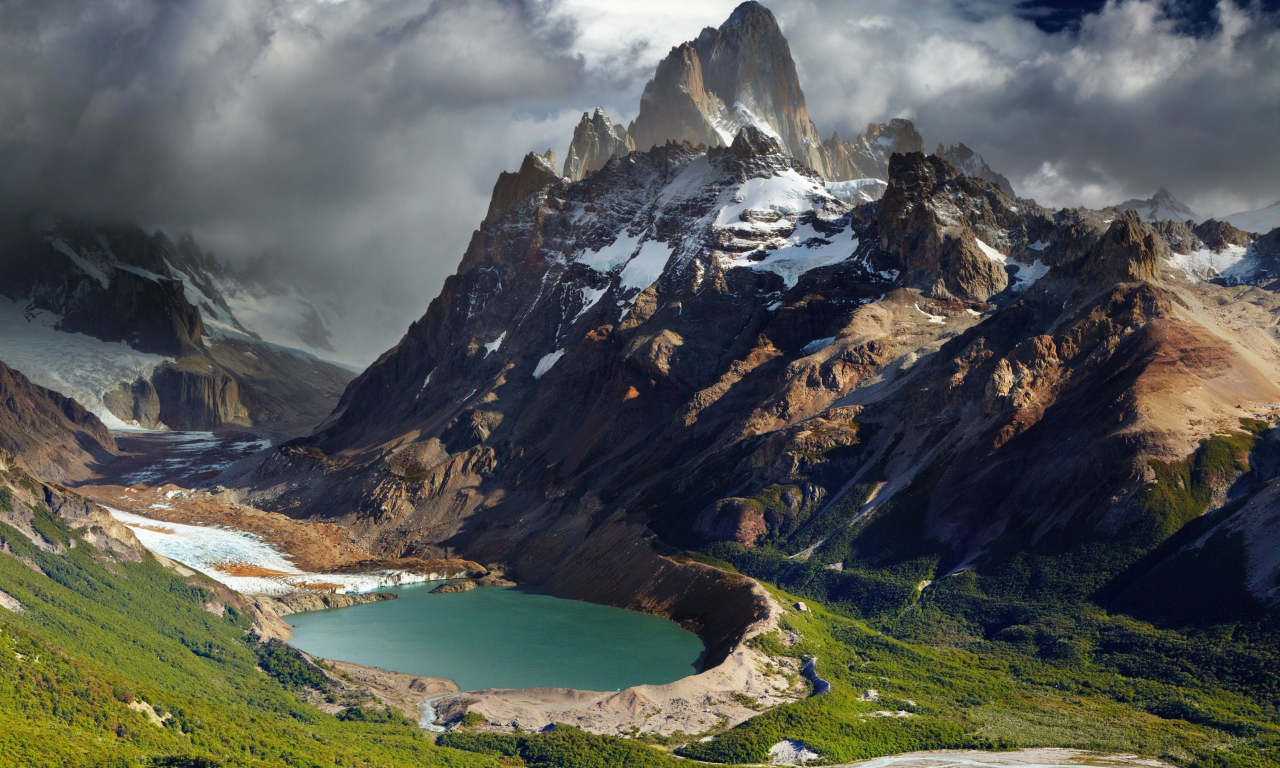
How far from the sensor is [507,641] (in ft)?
378

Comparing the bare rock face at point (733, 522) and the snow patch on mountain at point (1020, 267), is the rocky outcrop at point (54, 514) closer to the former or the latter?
the bare rock face at point (733, 522)

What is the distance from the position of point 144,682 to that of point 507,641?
156ft

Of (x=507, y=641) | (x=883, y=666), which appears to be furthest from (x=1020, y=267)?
(x=507, y=641)

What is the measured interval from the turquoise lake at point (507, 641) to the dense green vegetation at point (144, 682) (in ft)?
45.4

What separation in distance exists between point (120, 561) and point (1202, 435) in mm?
102780

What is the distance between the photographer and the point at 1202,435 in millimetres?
99250

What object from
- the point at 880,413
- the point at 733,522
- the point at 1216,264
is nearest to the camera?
the point at 733,522

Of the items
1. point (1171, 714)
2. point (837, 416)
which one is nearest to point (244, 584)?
point (837, 416)

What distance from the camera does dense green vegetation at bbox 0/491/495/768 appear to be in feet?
194

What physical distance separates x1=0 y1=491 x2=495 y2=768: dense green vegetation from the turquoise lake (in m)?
13.9

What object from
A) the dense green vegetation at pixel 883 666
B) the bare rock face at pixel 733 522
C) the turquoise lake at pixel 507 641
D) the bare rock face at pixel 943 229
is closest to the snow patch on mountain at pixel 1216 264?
the bare rock face at pixel 943 229

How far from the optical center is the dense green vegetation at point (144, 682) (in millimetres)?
59125

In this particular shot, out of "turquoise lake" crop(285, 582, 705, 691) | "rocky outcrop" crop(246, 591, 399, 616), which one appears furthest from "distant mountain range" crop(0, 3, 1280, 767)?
"rocky outcrop" crop(246, 591, 399, 616)

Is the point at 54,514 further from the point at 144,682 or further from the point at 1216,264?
the point at 1216,264
